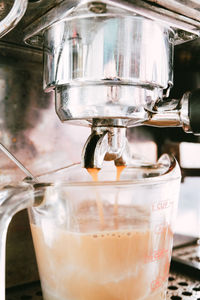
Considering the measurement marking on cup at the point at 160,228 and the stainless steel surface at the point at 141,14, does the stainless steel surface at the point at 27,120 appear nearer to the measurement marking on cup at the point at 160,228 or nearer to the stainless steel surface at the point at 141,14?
the stainless steel surface at the point at 141,14

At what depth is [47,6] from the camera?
0.44 m

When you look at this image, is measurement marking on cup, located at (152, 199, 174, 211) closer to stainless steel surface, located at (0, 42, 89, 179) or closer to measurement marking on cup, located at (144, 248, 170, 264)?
measurement marking on cup, located at (144, 248, 170, 264)

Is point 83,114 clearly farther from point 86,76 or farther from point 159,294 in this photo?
point 159,294

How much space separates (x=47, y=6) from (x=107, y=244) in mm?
287

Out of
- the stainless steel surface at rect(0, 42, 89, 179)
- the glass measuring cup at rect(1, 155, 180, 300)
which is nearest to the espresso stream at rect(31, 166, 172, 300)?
the glass measuring cup at rect(1, 155, 180, 300)

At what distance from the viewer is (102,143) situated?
1.48 feet

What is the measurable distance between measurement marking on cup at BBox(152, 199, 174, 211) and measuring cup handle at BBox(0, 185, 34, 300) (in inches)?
6.0

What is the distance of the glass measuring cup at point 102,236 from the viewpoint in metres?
0.43

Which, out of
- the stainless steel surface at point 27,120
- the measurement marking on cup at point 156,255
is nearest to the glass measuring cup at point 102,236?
the measurement marking on cup at point 156,255

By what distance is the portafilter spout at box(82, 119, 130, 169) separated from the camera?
1.47 ft

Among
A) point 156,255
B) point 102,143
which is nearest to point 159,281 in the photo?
point 156,255

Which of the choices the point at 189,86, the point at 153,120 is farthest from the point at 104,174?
the point at 189,86

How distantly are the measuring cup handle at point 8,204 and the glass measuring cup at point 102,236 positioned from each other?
0.05 feet

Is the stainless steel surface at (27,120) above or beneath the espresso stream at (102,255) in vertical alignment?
above
